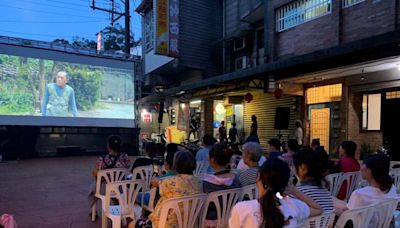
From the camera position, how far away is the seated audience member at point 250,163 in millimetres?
3215

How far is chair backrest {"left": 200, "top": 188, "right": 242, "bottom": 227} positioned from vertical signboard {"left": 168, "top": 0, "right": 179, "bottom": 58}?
11.6 metres

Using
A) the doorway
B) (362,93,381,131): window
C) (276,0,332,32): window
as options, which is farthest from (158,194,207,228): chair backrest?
(276,0,332,32): window

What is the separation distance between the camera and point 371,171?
2.45 m

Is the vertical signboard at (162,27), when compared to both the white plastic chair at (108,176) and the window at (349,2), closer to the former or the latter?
the window at (349,2)

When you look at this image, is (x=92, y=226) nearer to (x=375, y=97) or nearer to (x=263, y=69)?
(x=263, y=69)

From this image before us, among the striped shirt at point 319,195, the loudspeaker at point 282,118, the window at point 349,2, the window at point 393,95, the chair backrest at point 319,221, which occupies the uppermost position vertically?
the window at point 349,2

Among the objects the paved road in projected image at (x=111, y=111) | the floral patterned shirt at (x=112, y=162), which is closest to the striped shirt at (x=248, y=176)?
the floral patterned shirt at (x=112, y=162)

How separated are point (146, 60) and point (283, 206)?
1821 cm

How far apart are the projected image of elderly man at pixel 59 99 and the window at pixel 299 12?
8.28m

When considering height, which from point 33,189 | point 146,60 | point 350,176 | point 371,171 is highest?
point 146,60

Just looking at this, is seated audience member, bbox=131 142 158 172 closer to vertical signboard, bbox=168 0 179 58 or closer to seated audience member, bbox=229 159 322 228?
seated audience member, bbox=229 159 322 228

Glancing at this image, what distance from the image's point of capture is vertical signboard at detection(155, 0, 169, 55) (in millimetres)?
13125

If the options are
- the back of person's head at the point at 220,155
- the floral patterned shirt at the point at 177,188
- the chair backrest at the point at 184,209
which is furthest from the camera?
the back of person's head at the point at 220,155

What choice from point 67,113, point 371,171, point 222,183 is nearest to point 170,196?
point 222,183
